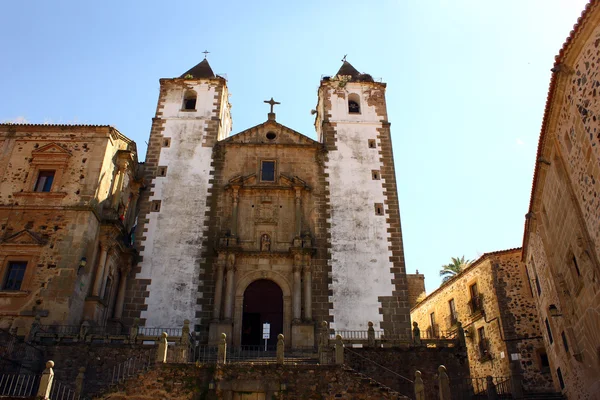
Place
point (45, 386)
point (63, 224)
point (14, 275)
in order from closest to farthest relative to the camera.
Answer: point (45, 386), point (14, 275), point (63, 224)

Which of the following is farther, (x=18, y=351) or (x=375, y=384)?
(x=18, y=351)

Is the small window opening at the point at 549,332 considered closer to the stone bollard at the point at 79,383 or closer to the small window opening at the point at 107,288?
the stone bollard at the point at 79,383

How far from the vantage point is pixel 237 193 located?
887 inches

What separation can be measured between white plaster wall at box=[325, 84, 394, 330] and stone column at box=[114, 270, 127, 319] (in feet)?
27.1

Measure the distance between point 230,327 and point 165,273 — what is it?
3.66m

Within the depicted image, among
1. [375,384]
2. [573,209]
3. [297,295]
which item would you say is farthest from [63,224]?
[573,209]

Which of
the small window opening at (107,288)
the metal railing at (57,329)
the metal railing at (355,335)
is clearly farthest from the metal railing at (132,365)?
the metal railing at (355,335)

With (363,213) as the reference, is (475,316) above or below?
below

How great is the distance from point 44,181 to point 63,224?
95.6 inches

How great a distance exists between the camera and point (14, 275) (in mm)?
18031

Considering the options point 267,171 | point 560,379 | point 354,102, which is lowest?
point 560,379

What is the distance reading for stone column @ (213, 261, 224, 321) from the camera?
19.7 metres

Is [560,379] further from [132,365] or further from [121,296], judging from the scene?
[121,296]

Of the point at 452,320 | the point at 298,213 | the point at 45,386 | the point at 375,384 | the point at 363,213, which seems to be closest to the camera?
the point at 45,386
